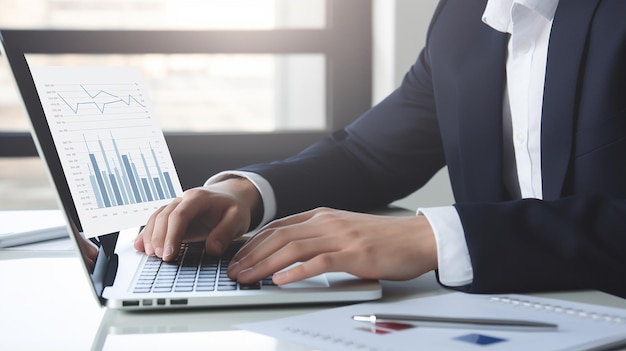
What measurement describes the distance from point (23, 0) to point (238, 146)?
1168mm

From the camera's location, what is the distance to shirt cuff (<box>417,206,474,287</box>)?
0.76 meters

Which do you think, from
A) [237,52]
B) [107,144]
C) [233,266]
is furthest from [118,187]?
[237,52]

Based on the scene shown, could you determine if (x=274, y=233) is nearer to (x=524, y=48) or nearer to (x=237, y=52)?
(x=524, y=48)

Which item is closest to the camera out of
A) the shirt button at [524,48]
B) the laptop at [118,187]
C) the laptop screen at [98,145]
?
the laptop at [118,187]

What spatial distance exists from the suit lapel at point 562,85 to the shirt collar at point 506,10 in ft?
0.09

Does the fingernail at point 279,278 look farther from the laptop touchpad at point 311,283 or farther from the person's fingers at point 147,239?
the person's fingers at point 147,239

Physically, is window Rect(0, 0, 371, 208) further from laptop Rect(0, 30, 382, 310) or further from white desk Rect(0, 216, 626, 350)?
white desk Rect(0, 216, 626, 350)

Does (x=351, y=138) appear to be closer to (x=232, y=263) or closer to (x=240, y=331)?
(x=232, y=263)

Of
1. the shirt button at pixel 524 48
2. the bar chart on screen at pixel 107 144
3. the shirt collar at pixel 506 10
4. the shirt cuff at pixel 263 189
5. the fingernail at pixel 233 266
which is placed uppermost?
the shirt collar at pixel 506 10

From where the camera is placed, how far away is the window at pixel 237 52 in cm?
254

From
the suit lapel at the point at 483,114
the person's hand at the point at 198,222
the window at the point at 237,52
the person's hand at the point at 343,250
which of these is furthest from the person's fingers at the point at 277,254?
the window at the point at 237,52

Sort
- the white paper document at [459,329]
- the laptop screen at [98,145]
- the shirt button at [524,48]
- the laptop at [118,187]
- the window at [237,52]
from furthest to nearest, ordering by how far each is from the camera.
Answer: the window at [237,52] < the shirt button at [524,48] < the laptop screen at [98,145] < the laptop at [118,187] < the white paper document at [459,329]

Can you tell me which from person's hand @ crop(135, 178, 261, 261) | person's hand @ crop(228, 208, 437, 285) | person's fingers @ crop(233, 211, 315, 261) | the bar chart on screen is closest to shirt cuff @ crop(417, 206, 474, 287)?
person's hand @ crop(228, 208, 437, 285)

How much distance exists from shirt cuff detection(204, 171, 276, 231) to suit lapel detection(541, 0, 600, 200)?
370mm
